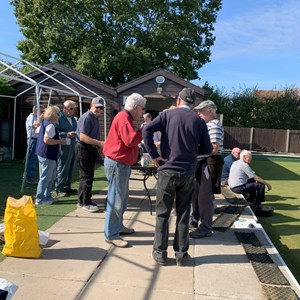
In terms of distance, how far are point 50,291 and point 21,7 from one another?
971 inches

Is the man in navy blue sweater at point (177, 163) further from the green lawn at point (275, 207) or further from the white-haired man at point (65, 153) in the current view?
the white-haired man at point (65, 153)

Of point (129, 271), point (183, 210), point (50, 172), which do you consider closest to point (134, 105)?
point (183, 210)

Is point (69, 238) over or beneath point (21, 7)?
beneath

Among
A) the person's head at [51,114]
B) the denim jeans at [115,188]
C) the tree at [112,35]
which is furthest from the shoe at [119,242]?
the tree at [112,35]

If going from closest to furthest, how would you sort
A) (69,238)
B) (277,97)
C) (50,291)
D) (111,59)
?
(50,291), (69,238), (111,59), (277,97)

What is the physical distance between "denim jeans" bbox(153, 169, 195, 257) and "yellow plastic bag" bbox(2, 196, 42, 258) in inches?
49.7

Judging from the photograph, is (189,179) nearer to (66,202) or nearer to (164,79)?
(66,202)

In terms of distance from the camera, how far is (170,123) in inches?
A: 140

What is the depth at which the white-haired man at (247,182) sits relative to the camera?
21.4 ft

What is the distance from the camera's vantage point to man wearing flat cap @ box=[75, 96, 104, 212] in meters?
5.38

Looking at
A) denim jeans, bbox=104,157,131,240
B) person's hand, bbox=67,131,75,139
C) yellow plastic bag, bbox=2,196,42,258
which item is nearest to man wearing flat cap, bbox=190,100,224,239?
denim jeans, bbox=104,157,131,240

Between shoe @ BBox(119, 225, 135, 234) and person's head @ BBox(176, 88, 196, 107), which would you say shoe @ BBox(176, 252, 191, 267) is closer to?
shoe @ BBox(119, 225, 135, 234)

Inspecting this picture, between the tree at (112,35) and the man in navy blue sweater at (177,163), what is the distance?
19.6 meters

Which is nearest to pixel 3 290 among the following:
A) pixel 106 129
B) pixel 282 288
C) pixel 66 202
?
pixel 282 288
